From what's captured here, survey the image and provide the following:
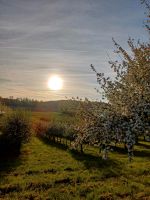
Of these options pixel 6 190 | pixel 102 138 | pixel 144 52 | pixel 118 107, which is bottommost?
pixel 6 190

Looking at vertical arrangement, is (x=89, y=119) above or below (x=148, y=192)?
above

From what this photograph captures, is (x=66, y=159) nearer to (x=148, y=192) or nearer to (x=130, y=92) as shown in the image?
(x=148, y=192)

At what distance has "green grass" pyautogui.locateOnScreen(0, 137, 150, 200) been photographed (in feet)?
94.0

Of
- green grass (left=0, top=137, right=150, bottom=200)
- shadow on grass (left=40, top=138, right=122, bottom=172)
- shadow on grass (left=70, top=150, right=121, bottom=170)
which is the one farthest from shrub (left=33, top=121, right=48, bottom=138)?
green grass (left=0, top=137, right=150, bottom=200)

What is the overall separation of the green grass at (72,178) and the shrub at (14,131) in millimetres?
8362

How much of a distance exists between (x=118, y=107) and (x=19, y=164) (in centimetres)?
2935

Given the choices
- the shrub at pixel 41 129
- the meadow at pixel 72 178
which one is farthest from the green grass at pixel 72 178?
the shrub at pixel 41 129

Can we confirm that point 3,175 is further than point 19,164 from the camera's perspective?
No

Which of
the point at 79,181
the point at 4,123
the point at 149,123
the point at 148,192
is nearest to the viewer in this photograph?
the point at 149,123

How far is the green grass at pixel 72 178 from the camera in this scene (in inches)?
1128

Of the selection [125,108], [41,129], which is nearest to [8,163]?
[125,108]

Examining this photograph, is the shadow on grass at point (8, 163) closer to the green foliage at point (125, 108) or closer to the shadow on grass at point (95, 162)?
the shadow on grass at point (95, 162)

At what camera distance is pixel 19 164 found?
1774 inches

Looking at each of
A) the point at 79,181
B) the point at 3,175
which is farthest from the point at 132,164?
the point at 3,175
